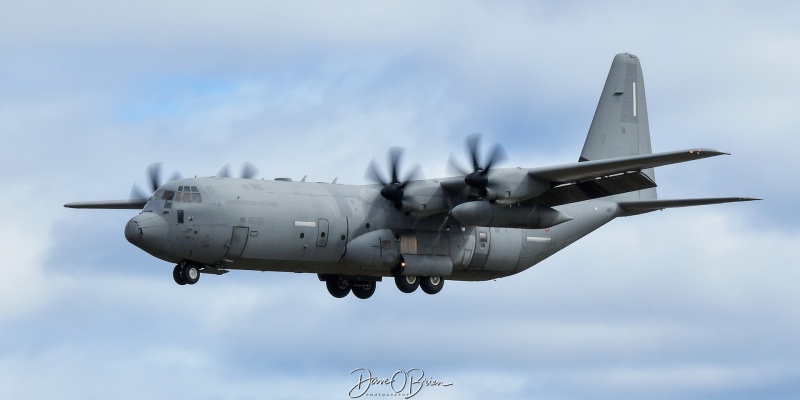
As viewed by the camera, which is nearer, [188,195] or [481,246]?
[188,195]

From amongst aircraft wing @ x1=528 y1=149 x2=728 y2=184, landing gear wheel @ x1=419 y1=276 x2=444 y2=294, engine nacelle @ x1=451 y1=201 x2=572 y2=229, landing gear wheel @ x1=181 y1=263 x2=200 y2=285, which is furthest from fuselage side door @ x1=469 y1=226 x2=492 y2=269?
landing gear wheel @ x1=181 y1=263 x2=200 y2=285

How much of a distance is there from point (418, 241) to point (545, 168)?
422 centimetres

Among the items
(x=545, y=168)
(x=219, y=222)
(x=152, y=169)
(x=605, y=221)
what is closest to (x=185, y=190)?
(x=219, y=222)

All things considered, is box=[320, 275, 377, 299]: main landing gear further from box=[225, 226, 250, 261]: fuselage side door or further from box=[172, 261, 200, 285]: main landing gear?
box=[172, 261, 200, 285]: main landing gear

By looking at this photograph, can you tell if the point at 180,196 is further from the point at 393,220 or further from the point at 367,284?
the point at 367,284

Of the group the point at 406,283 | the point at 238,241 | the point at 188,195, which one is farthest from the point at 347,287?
the point at 188,195

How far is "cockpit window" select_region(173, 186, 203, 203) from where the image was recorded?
34.2 metres

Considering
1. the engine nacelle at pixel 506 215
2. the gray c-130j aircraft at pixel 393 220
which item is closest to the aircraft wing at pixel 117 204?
the gray c-130j aircraft at pixel 393 220

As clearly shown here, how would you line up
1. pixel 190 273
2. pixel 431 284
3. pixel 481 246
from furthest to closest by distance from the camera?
pixel 481 246, pixel 431 284, pixel 190 273

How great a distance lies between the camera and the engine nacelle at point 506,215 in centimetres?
3541

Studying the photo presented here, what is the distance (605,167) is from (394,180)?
20.5 feet

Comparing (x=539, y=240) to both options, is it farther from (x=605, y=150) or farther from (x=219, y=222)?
(x=219, y=222)

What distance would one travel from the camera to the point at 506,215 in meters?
35.6

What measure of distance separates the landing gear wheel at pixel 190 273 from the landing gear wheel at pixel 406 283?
5384 mm
